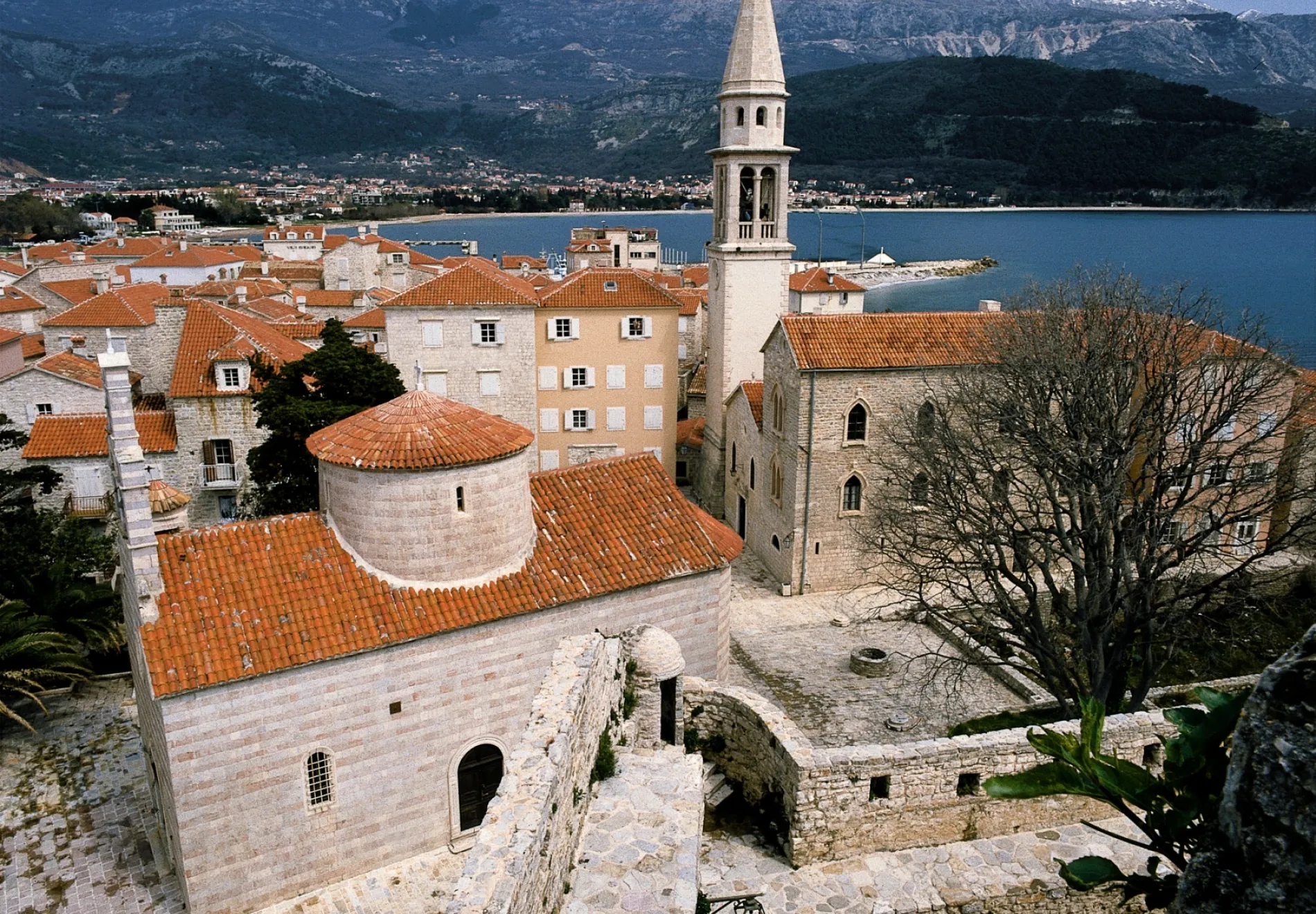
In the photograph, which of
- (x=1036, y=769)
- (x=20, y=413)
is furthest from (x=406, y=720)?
(x=20, y=413)

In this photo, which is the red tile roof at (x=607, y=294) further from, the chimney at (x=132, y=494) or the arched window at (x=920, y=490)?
the chimney at (x=132, y=494)

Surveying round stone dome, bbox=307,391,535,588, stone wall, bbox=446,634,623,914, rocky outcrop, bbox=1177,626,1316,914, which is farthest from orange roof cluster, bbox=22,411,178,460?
rocky outcrop, bbox=1177,626,1316,914

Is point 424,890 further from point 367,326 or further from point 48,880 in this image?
point 367,326

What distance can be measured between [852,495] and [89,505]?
24.5m

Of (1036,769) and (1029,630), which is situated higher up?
(1036,769)

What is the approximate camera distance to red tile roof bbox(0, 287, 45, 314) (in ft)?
153

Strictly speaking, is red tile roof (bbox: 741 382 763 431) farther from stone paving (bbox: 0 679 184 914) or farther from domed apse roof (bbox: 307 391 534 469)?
stone paving (bbox: 0 679 184 914)

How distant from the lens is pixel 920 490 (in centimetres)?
2247

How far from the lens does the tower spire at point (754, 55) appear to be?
30.2 meters

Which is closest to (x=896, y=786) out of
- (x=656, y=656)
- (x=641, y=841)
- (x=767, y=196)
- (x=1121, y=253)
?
(x=656, y=656)

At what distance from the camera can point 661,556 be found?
16.5m

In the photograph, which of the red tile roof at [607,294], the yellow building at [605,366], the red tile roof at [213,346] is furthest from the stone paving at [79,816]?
the red tile roof at [607,294]

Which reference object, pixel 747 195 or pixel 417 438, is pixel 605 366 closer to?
pixel 747 195

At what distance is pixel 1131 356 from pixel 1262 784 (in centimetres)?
1648
